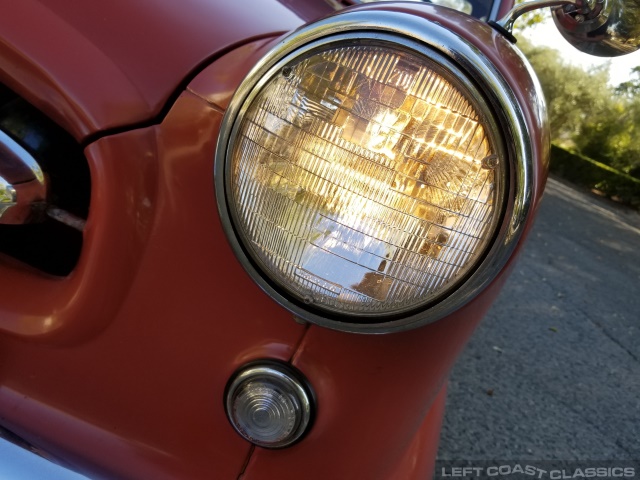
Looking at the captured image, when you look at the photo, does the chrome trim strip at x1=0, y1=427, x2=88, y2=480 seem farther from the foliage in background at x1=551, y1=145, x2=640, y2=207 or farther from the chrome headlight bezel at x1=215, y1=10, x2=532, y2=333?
the foliage in background at x1=551, y1=145, x2=640, y2=207

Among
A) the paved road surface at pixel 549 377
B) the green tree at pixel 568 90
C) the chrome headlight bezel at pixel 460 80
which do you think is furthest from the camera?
the green tree at pixel 568 90

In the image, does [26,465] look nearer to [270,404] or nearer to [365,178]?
[270,404]

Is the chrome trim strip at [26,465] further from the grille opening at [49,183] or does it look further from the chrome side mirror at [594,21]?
the chrome side mirror at [594,21]

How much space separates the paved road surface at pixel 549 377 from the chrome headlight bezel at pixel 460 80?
1.57m

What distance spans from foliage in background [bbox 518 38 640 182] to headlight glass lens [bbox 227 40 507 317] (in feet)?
80.2

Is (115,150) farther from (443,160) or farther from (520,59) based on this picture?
(520,59)

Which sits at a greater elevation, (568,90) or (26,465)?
(568,90)

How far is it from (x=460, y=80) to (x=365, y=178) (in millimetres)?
181

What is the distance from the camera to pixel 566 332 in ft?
12.6

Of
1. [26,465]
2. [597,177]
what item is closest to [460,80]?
[26,465]

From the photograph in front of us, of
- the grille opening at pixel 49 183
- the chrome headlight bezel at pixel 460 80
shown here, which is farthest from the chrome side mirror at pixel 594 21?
the grille opening at pixel 49 183

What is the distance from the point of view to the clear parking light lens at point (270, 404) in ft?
3.26

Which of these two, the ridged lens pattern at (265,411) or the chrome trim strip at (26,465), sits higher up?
the ridged lens pattern at (265,411)

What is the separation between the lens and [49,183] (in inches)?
41.3
